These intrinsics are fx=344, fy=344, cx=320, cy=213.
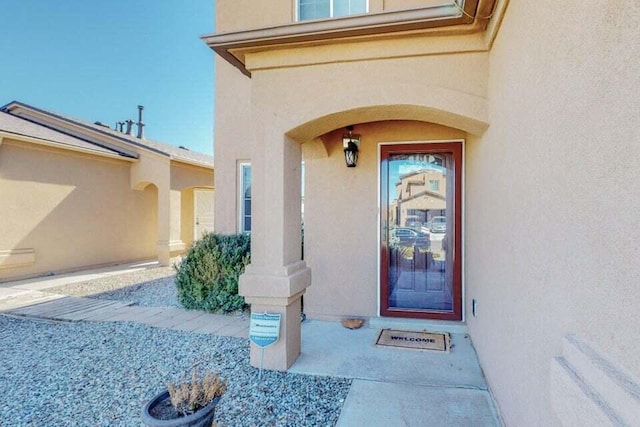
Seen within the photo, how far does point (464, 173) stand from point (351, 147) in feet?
5.93

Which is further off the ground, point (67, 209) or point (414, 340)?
point (67, 209)

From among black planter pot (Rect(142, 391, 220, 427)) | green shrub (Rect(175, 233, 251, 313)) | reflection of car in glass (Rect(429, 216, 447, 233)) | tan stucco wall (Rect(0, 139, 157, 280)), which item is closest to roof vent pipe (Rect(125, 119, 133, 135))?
tan stucco wall (Rect(0, 139, 157, 280))

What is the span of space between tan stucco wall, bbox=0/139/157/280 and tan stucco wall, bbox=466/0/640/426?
11.5 metres

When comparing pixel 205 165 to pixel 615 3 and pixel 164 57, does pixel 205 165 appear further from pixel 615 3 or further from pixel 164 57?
pixel 615 3

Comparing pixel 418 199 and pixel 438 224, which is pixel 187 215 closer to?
pixel 418 199

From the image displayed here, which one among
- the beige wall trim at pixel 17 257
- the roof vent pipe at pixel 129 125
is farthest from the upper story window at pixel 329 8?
the roof vent pipe at pixel 129 125

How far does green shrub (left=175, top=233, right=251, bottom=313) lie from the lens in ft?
21.7

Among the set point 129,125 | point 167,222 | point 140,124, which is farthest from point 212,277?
point 129,125

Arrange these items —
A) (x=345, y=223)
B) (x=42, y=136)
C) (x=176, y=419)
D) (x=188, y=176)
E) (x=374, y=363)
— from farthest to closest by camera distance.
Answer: (x=188, y=176)
(x=42, y=136)
(x=345, y=223)
(x=374, y=363)
(x=176, y=419)

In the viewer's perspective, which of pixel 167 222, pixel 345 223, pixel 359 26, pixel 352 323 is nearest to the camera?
pixel 359 26

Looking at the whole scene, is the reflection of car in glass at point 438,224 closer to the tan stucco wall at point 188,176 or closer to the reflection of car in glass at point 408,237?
the reflection of car in glass at point 408,237

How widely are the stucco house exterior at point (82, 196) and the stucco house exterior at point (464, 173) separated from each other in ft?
17.0

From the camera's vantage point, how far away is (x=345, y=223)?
582cm

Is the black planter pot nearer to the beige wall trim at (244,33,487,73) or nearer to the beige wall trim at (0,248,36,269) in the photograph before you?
the beige wall trim at (244,33,487,73)
